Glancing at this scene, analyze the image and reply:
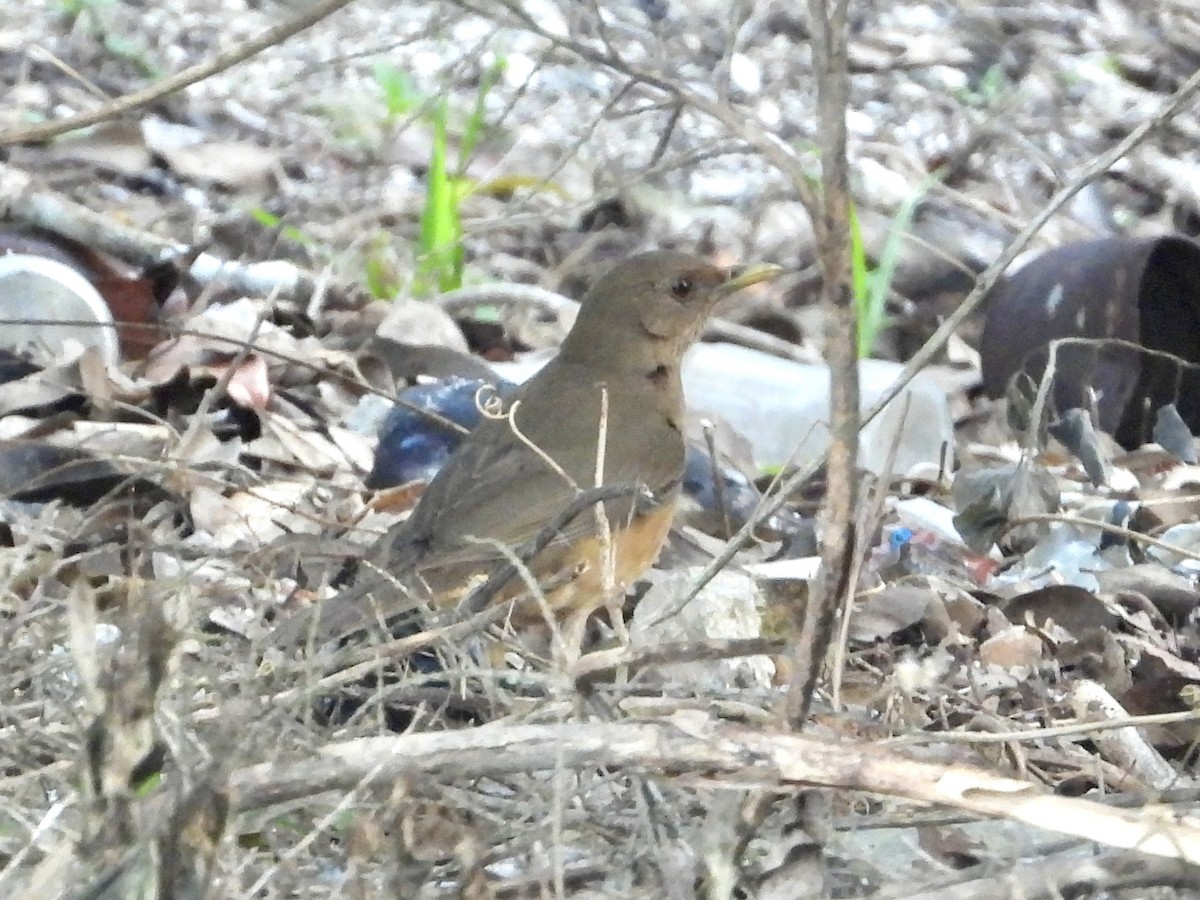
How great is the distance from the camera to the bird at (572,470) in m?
4.09

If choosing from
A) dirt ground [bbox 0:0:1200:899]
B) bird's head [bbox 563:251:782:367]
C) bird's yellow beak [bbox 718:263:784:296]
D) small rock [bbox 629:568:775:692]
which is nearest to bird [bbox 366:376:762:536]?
dirt ground [bbox 0:0:1200:899]

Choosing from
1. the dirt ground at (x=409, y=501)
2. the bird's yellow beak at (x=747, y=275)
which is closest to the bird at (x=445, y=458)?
the dirt ground at (x=409, y=501)

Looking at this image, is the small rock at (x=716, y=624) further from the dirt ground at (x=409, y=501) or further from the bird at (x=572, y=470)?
the bird at (x=572, y=470)

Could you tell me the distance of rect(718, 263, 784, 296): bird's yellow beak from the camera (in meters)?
5.17

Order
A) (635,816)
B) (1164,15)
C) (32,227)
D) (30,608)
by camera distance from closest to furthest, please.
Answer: (635,816), (30,608), (32,227), (1164,15)

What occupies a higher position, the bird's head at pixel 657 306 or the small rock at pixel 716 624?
the bird's head at pixel 657 306

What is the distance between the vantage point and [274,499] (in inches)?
198

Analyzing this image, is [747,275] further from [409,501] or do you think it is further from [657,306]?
[409,501]

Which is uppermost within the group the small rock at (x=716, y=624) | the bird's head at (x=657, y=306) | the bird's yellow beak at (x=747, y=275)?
the bird's yellow beak at (x=747, y=275)

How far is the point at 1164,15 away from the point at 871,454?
5.63 metres

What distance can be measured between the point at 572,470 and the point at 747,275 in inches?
32.7

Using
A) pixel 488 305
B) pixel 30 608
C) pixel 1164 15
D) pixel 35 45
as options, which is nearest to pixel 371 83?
pixel 35 45

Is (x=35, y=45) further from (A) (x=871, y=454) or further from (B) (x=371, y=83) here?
(A) (x=871, y=454)

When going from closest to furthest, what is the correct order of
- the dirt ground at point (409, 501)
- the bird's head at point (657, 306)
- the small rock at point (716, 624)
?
1. the dirt ground at point (409, 501)
2. the small rock at point (716, 624)
3. the bird's head at point (657, 306)
